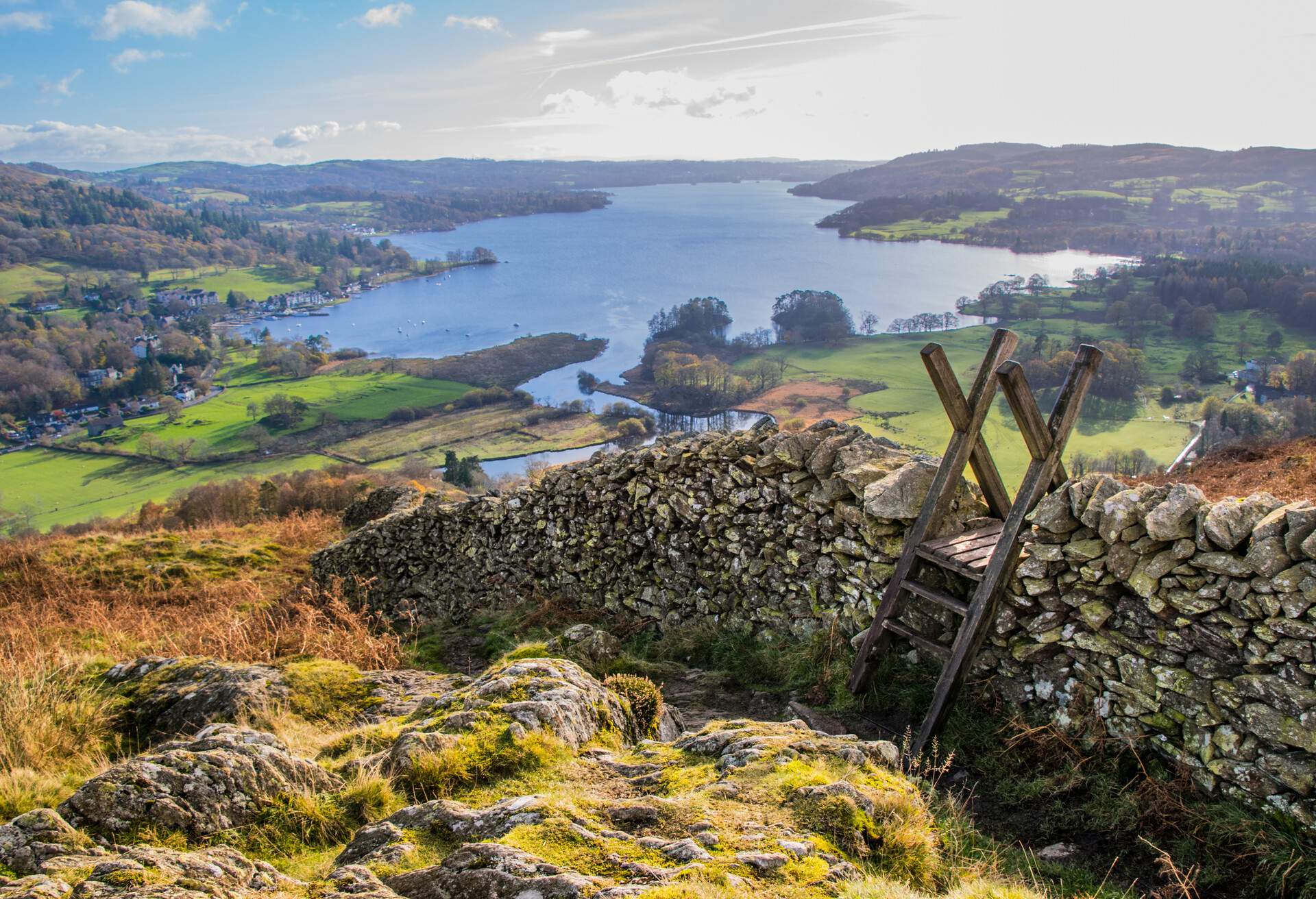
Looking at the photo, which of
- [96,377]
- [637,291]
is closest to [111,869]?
[96,377]

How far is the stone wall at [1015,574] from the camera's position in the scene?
4453 mm

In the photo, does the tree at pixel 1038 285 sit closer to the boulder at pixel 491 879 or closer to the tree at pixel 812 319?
the tree at pixel 812 319

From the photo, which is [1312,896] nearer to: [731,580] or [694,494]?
[731,580]

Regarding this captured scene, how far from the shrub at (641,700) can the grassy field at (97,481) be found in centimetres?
5986

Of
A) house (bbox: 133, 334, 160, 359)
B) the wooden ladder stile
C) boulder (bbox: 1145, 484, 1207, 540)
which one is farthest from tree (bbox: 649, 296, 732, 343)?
boulder (bbox: 1145, 484, 1207, 540)

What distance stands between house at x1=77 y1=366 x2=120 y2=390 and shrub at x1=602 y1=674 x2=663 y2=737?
407 ft

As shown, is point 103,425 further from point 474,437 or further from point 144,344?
point 474,437

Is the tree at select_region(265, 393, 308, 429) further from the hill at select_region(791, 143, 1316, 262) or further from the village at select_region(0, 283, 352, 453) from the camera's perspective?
the hill at select_region(791, 143, 1316, 262)

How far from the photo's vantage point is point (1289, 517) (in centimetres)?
440

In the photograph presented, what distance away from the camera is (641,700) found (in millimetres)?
5758

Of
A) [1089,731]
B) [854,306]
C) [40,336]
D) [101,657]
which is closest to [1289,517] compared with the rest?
[1089,731]

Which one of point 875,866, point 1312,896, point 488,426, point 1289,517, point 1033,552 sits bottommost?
point 488,426

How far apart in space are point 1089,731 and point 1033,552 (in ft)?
4.29

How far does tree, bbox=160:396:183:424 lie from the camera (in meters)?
87.7
